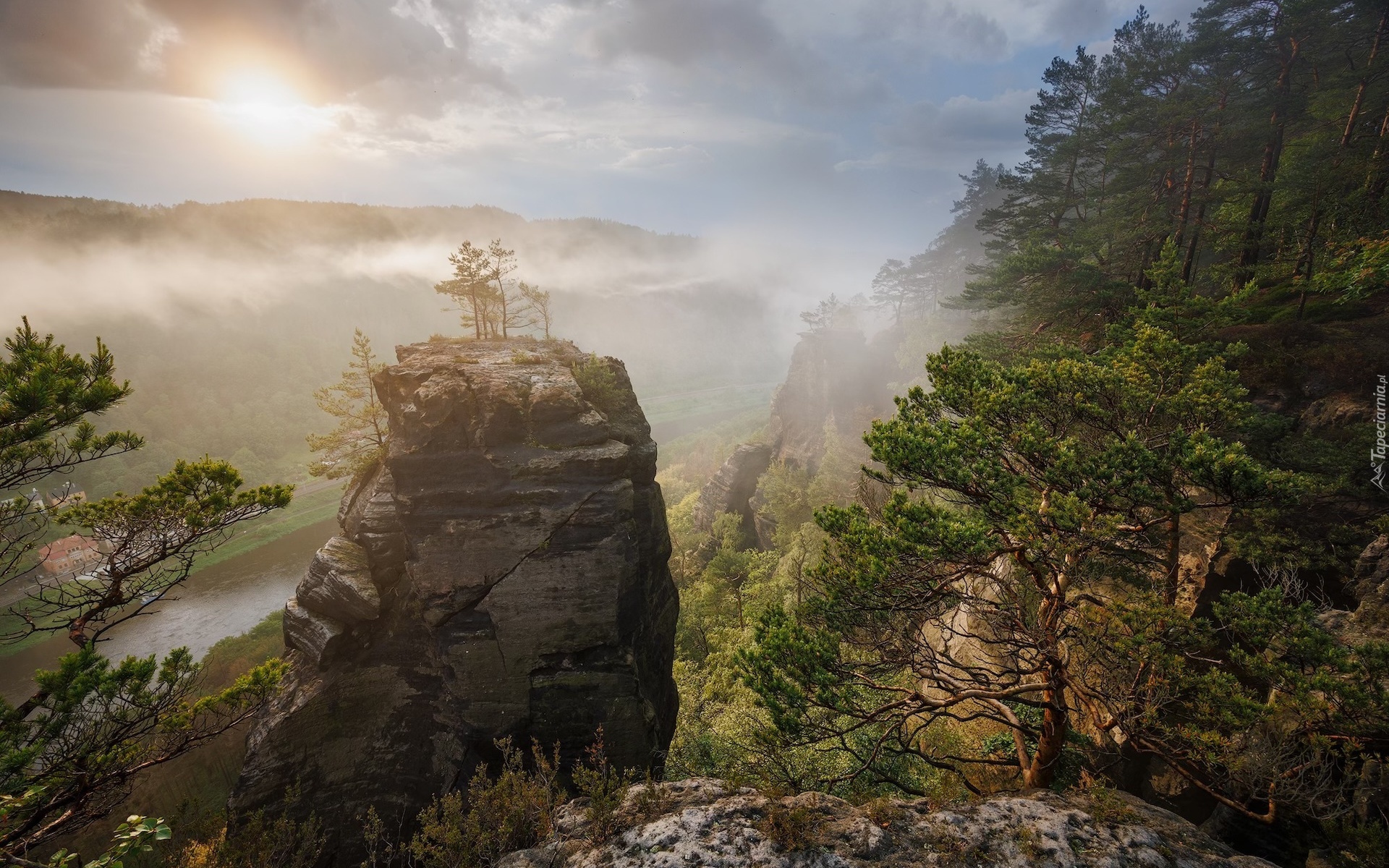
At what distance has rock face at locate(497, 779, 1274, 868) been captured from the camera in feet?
24.0

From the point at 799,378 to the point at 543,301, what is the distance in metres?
40.2

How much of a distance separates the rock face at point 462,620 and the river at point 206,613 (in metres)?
42.6

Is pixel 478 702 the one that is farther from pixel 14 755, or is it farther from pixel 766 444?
pixel 766 444

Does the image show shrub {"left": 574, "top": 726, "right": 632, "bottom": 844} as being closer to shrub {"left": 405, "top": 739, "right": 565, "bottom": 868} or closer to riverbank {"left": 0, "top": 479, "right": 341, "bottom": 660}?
shrub {"left": 405, "top": 739, "right": 565, "bottom": 868}

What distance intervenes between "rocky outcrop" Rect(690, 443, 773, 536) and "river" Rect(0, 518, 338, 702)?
49.6 metres

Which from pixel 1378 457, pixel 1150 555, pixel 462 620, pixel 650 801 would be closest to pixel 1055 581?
pixel 1150 555

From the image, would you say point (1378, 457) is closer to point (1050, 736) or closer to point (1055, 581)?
point (1055, 581)

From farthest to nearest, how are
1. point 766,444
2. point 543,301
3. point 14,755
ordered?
point 766,444 < point 543,301 < point 14,755

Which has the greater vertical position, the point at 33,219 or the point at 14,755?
the point at 33,219

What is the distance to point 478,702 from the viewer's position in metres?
17.0

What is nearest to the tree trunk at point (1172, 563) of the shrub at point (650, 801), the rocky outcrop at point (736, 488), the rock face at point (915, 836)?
the rock face at point (915, 836)

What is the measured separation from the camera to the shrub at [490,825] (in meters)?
11.1

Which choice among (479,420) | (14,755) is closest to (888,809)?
(14,755)

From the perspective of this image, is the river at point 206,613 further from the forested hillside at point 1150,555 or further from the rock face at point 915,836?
the forested hillside at point 1150,555
